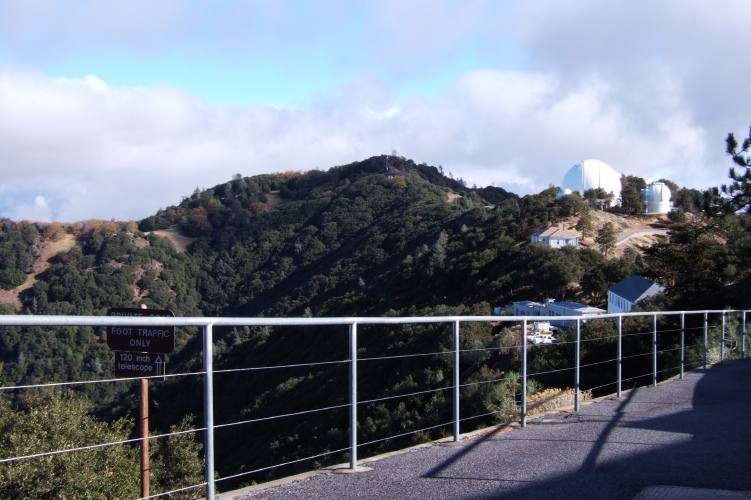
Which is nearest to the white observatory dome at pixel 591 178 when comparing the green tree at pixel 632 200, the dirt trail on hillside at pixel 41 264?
the green tree at pixel 632 200

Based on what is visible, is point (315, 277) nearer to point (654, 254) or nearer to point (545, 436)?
point (654, 254)

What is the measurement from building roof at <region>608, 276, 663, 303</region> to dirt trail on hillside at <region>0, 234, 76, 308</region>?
45.9m

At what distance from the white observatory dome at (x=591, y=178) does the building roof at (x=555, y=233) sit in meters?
17.4

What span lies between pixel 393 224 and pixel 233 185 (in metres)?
43.6

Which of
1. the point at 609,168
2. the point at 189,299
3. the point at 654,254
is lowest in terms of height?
the point at 189,299

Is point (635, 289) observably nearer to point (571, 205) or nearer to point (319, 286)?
point (571, 205)

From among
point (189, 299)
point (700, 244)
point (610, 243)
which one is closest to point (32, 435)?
point (700, 244)

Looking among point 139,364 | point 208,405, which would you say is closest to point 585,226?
point 139,364

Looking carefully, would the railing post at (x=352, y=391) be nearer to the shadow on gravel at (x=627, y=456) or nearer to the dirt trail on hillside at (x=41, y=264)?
the shadow on gravel at (x=627, y=456)

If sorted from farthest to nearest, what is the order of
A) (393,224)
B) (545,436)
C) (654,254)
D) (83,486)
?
(393,224) < (654,254) < (83,486) < (545,436)

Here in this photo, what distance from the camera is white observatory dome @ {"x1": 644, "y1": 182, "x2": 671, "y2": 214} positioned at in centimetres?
5838

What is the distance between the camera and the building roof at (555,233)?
43.7m

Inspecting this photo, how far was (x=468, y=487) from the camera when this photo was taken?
3650mm

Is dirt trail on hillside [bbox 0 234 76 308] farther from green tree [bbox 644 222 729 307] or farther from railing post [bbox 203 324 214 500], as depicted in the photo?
railing post [bbox 203 324 214 500]
